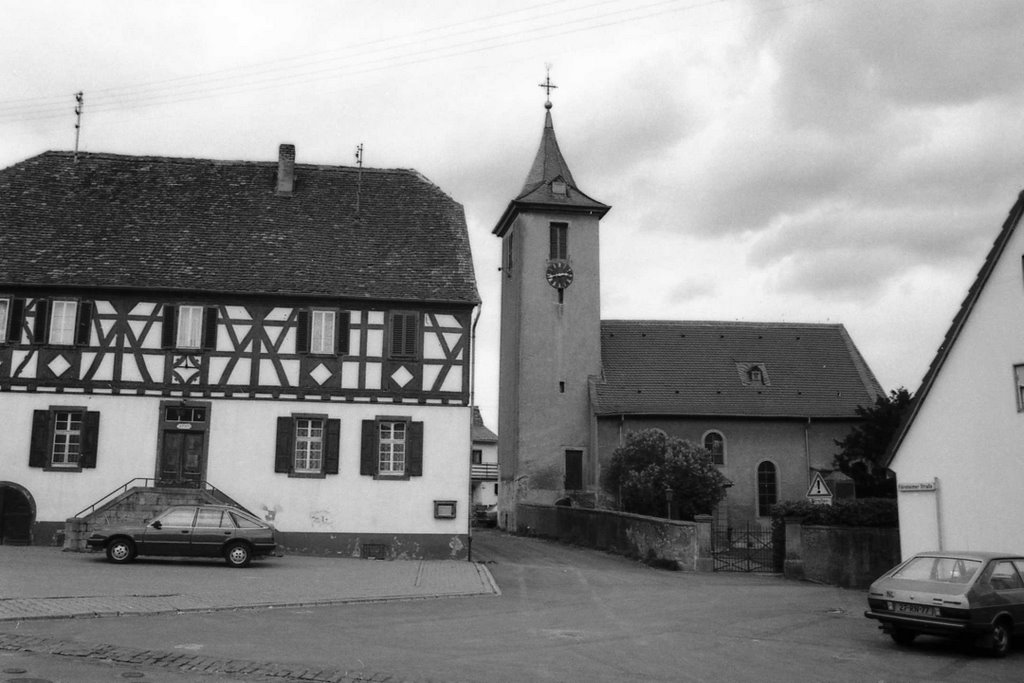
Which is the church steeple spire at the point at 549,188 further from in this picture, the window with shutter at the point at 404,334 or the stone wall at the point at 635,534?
the window with shutter at the point at 404,334

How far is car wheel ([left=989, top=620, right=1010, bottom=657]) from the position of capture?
14.4 metres

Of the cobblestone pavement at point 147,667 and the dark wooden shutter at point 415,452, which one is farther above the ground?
the dark wooden shutter at point 415,452

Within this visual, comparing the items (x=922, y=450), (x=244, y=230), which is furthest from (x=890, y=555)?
(x=244, y=230)

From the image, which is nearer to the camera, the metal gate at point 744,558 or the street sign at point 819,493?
the street sign at point 819,493

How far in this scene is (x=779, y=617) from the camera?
18312 mm

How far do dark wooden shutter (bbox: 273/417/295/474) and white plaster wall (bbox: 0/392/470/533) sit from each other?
0.19 meters

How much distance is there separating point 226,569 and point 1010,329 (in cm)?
1774

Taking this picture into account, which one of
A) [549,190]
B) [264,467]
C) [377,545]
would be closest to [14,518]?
[264,467]

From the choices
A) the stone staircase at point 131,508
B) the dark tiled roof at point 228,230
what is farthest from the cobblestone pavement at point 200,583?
the dark tiled roof at point 228,230

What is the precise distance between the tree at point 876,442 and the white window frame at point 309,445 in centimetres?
1961

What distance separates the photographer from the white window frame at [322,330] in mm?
28656

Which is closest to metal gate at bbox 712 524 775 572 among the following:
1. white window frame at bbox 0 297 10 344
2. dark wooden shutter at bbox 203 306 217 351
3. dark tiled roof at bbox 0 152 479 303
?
dark tiled roof at bbox 0 152 479 303

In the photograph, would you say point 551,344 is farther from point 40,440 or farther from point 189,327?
point 40,440

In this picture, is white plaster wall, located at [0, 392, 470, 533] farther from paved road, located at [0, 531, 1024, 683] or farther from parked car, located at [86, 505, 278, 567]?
paved road, located at [0, 531, 1024, 683]
